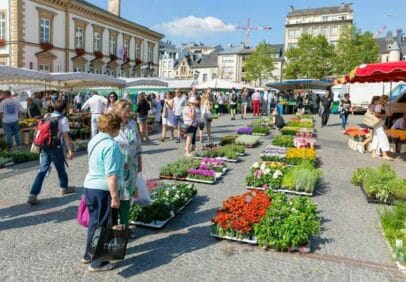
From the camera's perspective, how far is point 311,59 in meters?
59.1

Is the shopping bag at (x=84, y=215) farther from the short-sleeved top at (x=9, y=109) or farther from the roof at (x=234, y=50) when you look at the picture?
the roof at (x=234, y=50)

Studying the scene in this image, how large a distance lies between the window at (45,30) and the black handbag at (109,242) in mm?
37454

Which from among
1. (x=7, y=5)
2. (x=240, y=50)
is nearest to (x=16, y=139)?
(x=7, y=5)

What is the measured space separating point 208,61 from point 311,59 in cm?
5080

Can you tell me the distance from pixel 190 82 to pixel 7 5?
17.7 metres

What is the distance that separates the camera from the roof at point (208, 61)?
10469cm

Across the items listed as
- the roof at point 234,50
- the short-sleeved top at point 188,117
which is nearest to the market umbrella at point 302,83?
the short-sleeved top at point 188,117

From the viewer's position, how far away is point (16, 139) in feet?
41.4

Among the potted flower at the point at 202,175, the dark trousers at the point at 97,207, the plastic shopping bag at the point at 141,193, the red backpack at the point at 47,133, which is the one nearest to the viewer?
the dark trousers at the point at 97,207

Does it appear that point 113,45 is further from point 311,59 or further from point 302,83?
point 311,59

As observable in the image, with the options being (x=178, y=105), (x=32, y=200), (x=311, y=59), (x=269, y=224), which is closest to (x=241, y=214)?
(x=269, y=224)

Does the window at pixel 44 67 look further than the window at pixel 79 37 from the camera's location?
No

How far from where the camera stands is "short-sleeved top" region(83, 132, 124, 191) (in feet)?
12.8

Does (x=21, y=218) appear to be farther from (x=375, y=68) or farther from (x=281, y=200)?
(x=375, y=68)
